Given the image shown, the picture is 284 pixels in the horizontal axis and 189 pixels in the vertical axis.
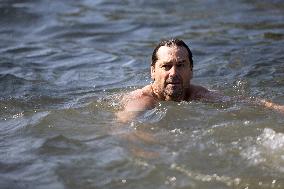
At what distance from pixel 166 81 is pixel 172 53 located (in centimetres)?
31

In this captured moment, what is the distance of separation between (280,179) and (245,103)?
2320 millimetres

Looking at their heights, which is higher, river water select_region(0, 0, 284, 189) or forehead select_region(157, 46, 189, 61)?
forehead select_region(157, 46, 189, 61)

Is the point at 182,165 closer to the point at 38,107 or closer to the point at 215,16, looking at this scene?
the point at 38,107

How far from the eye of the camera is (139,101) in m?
7.11

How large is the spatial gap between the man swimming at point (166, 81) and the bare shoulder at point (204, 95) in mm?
177

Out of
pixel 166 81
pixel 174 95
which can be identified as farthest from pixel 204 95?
pixel 166 81

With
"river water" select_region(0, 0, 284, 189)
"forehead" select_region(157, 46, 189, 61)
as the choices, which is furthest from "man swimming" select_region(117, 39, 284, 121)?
"river water" select_region(0, 0, 284, 189)

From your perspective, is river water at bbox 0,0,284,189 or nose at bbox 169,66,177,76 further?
nose at bbox 169,66,177,76

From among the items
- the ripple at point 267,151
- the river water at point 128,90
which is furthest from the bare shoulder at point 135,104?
the ripple at point 267,151

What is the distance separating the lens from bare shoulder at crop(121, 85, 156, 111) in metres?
6.97

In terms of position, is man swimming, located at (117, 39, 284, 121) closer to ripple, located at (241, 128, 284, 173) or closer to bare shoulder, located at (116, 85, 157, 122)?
bare shoulder, located at (116, 85, 157, 122)

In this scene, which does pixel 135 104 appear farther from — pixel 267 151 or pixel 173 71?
pixel 267 151

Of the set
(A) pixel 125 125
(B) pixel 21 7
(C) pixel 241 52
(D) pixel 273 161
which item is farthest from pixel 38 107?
(B) pixel 21 7

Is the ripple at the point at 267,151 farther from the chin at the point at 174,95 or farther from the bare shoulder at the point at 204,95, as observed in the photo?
the bare shoulder at the point at 204,95
